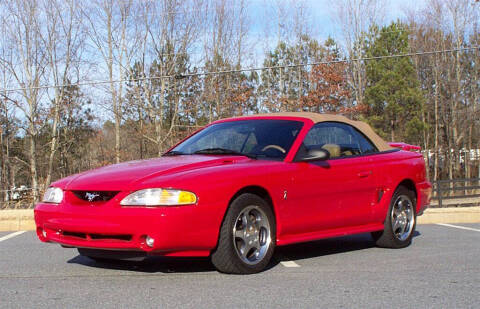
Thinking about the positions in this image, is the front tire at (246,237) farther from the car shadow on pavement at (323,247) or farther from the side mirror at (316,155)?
the car shadow on pavement at (323,247)

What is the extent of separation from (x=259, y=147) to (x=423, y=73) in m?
46.8

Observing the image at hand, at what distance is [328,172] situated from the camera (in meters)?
6.47

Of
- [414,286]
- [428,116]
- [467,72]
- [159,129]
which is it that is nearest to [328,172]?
[414,286]

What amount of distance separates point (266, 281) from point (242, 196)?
2.53 feet

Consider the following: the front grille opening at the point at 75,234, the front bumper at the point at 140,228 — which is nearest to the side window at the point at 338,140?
the front bumper at the point at 140,228

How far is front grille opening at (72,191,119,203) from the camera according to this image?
5168 millimetres

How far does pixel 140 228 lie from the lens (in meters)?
4.93

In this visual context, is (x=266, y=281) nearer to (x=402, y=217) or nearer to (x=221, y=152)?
(x=221, y=152)

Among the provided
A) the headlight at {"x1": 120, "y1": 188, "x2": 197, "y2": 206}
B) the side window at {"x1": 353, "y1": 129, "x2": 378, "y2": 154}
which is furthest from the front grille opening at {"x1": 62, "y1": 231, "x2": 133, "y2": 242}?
the side window at {"x1": 353, "y1": 129, "x2": 378, "y2": 154}

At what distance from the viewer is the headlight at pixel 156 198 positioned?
16.4 ft

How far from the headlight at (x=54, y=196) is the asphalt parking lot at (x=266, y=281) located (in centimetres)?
65

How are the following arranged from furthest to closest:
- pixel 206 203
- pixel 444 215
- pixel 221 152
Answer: pixel 444 215 < pixel 221 152 < pixel 206 203

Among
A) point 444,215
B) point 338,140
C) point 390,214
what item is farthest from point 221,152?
→ point 444,215

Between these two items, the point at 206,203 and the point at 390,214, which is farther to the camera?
the point at 390,214
